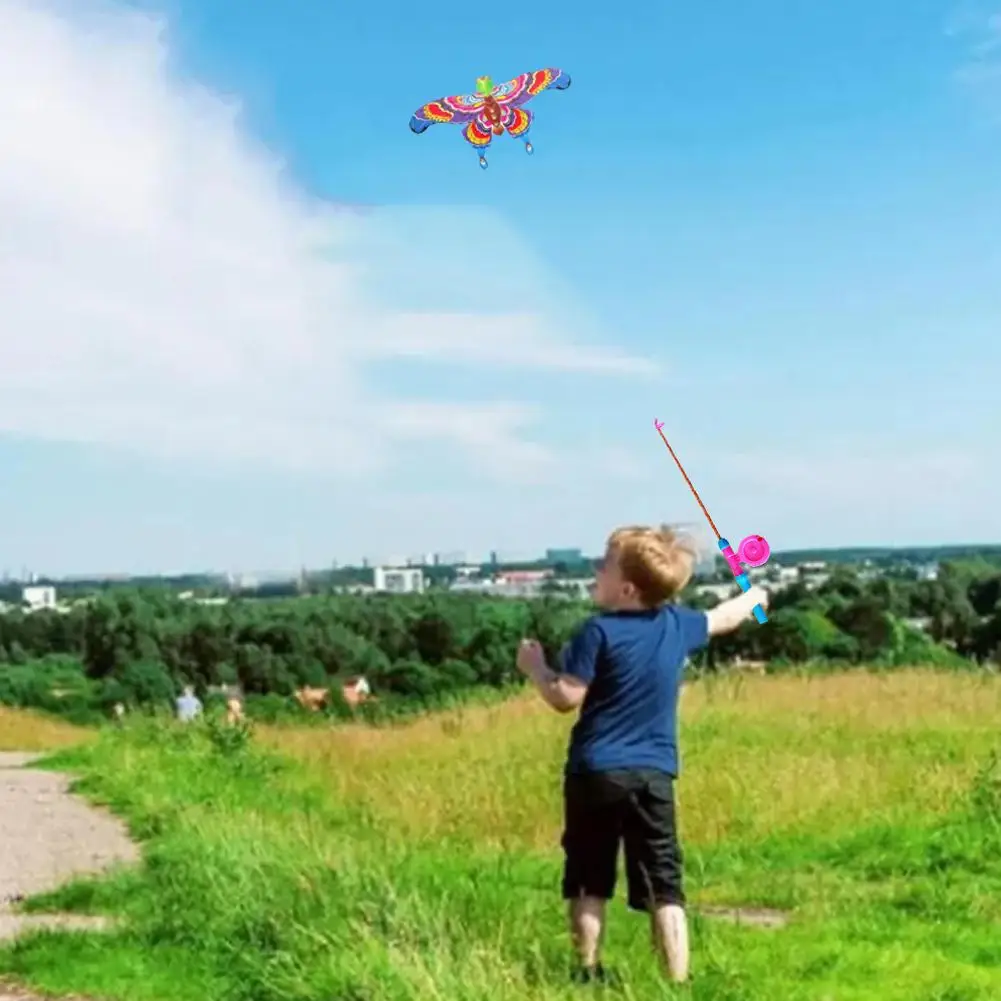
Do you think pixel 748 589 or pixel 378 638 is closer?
pixel 748 589

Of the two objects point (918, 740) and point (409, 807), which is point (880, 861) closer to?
point (409, 807)

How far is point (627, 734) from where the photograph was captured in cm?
581

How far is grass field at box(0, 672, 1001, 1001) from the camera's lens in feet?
19.5

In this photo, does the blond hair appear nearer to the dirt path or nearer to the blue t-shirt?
the blue t-shirt

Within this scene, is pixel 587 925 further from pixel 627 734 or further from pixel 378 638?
pixel 378 638

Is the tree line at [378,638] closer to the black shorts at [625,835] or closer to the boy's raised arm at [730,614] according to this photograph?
the boy's raised arm at [730,614]

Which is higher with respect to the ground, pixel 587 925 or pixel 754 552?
pixel 754 552

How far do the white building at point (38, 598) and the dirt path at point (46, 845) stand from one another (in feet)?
156

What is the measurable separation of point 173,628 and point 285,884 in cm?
4430

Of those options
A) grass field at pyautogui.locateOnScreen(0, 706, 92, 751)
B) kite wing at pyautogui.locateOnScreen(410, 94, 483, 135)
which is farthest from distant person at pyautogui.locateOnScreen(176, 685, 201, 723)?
kite wing at pyautogui.locateOnScreen(410, 94, 483, 135)

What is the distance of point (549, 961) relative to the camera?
614 centimetres

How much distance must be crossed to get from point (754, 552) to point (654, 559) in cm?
47

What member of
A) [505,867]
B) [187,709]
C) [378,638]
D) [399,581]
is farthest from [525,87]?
[399,581]

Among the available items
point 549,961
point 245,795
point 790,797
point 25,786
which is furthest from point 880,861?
point 25,786
